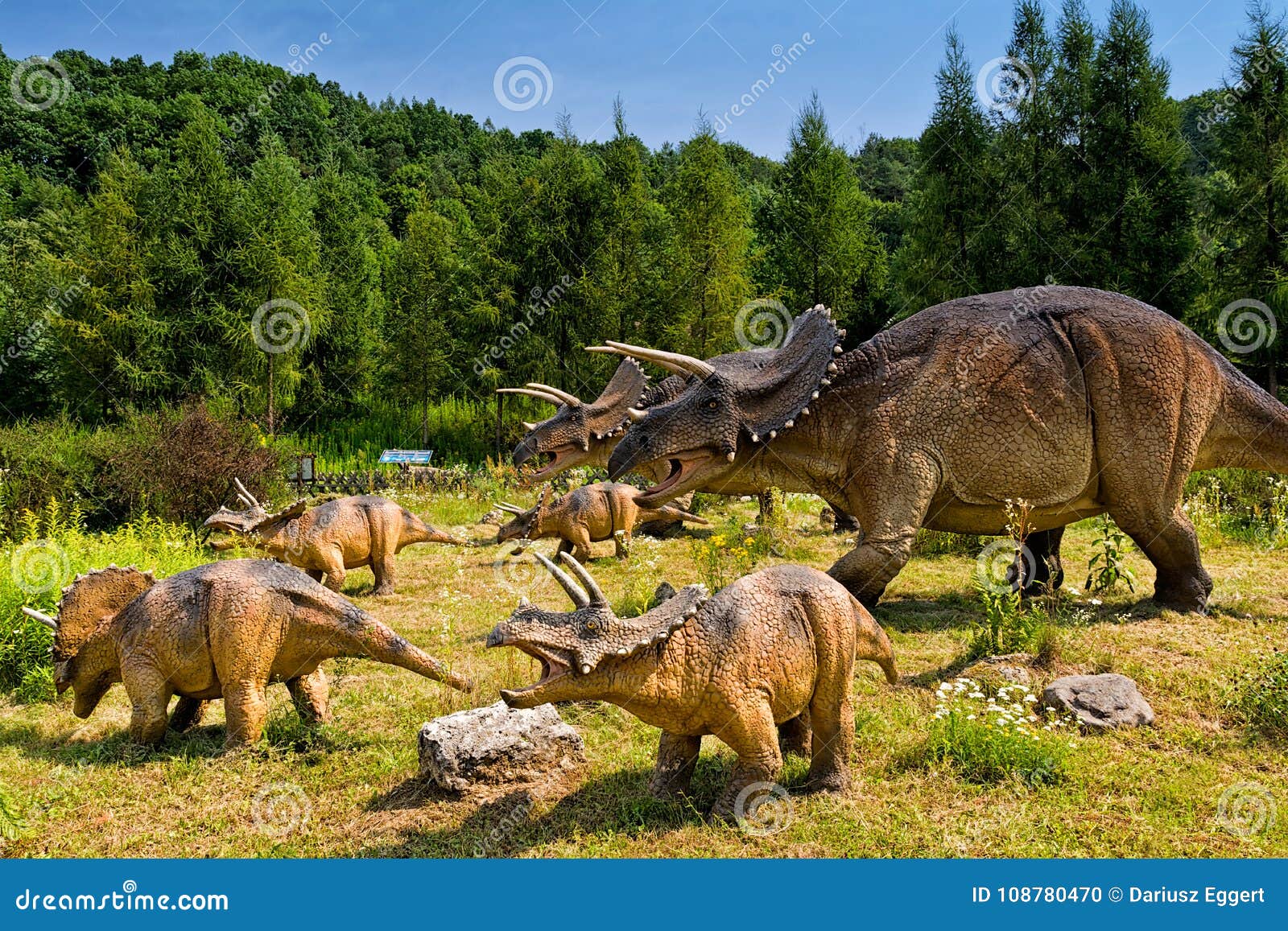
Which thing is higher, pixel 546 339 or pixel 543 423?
pixel 546 339

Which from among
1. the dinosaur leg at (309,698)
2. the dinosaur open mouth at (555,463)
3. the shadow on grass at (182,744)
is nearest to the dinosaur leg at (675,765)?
the shadow on grass at (182,744)

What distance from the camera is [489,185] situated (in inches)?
780

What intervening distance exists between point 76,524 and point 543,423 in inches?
209

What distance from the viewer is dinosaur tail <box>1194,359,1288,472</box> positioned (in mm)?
6746

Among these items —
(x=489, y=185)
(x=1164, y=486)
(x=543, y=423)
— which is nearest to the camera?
(x=1164, y=486)

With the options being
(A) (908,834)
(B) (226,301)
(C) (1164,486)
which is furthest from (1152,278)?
(B) (226,301)

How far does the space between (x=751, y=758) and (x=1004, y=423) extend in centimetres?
354

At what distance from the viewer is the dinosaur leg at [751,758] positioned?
386cm

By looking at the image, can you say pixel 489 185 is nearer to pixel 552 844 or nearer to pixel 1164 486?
pixel 1164 486

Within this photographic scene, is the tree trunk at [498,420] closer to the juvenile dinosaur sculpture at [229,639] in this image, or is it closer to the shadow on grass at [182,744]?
the shadow on grass at [182,744]

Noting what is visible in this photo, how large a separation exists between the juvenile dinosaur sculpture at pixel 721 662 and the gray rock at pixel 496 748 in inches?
22.4

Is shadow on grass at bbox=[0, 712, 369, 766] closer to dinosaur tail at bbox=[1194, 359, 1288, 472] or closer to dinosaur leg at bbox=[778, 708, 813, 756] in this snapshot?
dinosaur leg at bbox=[778, 708, 813, 756]

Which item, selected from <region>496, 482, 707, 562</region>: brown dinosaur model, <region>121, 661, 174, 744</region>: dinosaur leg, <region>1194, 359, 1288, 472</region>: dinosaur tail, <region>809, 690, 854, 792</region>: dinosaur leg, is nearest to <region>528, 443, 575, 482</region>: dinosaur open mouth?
<region>496, 482, 707, 562</region>: brown dinosaur model

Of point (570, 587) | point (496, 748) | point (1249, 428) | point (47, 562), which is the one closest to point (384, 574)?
point (47, 562)
